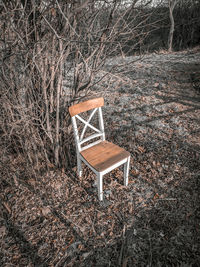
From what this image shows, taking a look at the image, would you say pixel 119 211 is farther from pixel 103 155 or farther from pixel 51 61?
pixel 51 61

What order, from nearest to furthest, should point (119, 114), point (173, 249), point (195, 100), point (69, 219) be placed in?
point (173, 249), point (69, 219), point (119, 114), point (195, 100)

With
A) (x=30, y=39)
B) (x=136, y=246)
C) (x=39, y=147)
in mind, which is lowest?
(x=136, y=246)

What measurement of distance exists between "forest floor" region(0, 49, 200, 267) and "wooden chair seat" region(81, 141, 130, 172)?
1.71 feet

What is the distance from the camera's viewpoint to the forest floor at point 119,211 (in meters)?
1.68

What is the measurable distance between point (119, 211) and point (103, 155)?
724 millimetres

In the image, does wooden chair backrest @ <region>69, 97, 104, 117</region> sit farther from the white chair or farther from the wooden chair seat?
the wooden chair seat

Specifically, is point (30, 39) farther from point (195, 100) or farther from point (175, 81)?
point (175, 81)

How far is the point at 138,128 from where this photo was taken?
11.3 ft

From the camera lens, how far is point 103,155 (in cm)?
214

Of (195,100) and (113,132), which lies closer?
(113,132)

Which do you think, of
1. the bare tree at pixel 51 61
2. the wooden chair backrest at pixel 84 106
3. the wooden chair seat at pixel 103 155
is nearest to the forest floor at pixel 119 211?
the wooden chair backrest at pixel 84 106

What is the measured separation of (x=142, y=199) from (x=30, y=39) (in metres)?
2.34

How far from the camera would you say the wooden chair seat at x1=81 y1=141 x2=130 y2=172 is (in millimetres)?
1978

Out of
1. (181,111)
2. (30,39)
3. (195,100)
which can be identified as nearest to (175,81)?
(195,100)
